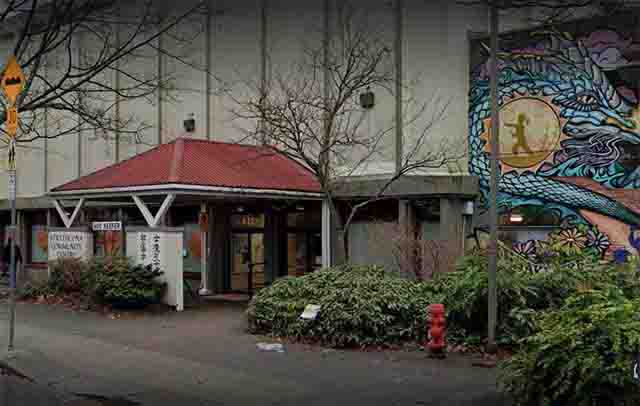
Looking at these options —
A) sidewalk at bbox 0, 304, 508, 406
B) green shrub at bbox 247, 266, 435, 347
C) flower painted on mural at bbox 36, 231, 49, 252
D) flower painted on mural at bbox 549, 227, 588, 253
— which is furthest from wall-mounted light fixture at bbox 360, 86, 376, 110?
flower painted on mural at bbox 36, 231, 49, 252

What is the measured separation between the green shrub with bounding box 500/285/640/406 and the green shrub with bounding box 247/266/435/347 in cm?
441

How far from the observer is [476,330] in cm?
1240

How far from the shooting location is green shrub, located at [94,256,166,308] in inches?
664

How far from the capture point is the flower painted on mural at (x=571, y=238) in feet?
58.3

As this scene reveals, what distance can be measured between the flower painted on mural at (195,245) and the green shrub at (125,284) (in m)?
6.30

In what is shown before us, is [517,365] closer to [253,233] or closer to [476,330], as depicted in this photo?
[476,330]

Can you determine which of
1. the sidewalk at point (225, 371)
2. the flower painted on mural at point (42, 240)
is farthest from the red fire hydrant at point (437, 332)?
the flower painted on mural at point (42, 240)

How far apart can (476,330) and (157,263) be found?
831 centimetres

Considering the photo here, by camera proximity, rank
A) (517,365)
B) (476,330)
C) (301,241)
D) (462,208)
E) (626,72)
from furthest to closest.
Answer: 1. (301,241)
2. (462,208)
3. (626,72)
4. (476,330)
5. (517,365)

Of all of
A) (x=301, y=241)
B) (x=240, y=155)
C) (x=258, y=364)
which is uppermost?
(x=240, y=155)

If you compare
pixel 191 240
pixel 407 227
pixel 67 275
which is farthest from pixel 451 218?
pixel 67 275

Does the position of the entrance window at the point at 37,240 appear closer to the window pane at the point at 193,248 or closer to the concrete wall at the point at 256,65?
the concrete wall at the point at 256,65

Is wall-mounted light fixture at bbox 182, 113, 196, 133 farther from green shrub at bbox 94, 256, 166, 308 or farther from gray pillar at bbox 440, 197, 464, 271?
gray pillar at bbox 440, 197, 464, 271

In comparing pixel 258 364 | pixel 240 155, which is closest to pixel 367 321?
pixel 258 364
